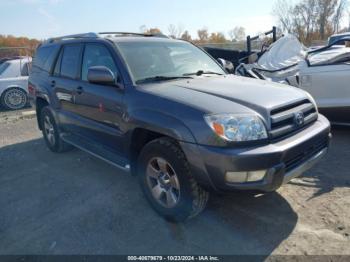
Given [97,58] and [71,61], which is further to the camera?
[71,61]

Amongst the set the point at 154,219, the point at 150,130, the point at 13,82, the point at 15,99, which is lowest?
the point at 154,219

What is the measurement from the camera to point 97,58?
4.13 m

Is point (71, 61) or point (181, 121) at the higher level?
point (71, 61)

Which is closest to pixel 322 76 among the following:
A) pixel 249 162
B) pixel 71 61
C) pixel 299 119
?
pixel 299 119

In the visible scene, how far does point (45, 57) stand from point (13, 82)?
18.6 ft

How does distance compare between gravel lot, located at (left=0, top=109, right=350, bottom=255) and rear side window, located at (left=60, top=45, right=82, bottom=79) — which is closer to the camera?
gravel lot, located at (left=0, top=109, right=350, bottom=255)

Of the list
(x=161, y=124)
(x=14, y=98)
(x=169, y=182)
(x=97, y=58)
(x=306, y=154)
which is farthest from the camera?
(x=14, y=98)

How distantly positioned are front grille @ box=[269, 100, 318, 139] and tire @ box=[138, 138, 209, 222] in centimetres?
85

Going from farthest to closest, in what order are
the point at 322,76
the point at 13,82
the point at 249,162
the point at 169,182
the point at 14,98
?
the point at 14,98 < the point at 13,82 < the point at 322,76 < the point at 169,182 < the point at 249,162

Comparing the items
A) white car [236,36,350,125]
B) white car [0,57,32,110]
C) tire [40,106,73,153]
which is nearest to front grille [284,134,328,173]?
white car [236,36,350,125]

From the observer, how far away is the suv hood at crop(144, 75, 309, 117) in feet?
9.66

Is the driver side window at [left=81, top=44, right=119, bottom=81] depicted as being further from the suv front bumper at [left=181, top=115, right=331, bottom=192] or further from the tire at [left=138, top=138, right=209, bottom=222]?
the suv front bumper at [left=181, top=115, right=331, bottom=192]

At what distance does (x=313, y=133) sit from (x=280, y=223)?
3.05ft

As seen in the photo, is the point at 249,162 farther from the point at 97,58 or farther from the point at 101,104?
the point at 97,58
